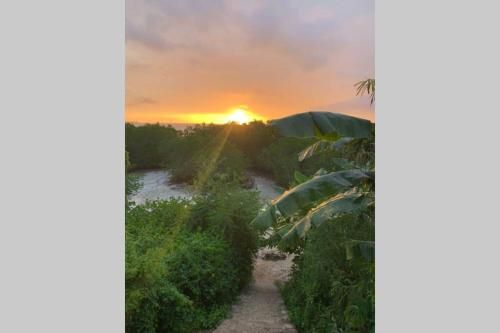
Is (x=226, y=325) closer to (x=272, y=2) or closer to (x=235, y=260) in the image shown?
(x=235, y=260)

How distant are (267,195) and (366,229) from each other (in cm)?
470

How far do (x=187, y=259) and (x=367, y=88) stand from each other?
2.69m

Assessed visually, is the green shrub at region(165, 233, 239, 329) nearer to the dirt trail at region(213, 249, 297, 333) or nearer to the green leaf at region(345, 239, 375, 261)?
the dirt trail at region(213, 249, 297, 333)

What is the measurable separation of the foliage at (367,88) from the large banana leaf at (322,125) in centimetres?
85

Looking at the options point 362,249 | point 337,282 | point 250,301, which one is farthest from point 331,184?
point 250,301

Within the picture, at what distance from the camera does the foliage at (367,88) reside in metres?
3.20

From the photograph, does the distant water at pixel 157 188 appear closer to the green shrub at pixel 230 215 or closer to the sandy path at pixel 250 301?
the sandy path at pixel 250 301

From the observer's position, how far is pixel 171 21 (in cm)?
339

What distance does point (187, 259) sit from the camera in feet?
14.4

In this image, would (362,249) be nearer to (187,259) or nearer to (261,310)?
(187,259)

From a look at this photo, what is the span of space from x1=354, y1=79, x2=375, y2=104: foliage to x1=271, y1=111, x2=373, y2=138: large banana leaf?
2.80 feet

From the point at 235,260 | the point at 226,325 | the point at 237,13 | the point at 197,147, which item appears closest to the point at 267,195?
the point at 235,260

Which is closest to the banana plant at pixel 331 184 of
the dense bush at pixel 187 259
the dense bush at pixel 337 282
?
the dense bush at pixel 337 282
